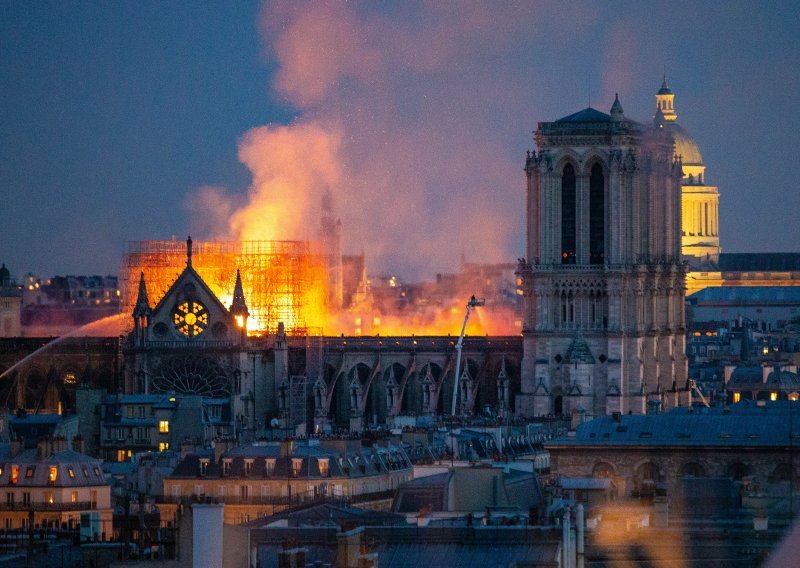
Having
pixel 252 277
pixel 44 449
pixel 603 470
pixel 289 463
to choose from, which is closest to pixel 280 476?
pixel 289 463

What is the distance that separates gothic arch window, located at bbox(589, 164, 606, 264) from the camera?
161m

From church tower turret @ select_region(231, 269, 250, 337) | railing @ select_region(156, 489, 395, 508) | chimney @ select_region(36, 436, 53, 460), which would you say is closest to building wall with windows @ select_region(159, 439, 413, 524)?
railing @ select_region(156, 489, 395, 508)

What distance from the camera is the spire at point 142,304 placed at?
163875 mm

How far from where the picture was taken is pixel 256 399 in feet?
532

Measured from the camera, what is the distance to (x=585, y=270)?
525 ft

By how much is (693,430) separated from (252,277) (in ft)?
206

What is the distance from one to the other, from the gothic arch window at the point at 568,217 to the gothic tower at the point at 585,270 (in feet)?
0.14

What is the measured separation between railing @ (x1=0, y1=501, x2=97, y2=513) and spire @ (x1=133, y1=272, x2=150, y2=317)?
6269 cm

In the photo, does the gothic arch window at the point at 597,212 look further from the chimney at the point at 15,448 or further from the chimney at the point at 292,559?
the chimney at the point at 292,559

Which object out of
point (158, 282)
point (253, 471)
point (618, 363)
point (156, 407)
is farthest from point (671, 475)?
point (158, 282)

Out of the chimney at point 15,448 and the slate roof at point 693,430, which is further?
the slate roof at point 693,430

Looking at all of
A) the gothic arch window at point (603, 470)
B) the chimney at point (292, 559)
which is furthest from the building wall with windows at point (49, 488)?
the chimney at point (292, 559)

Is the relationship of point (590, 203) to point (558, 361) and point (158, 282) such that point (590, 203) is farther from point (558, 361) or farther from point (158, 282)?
point (158, 282)

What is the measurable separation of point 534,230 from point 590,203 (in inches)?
106
